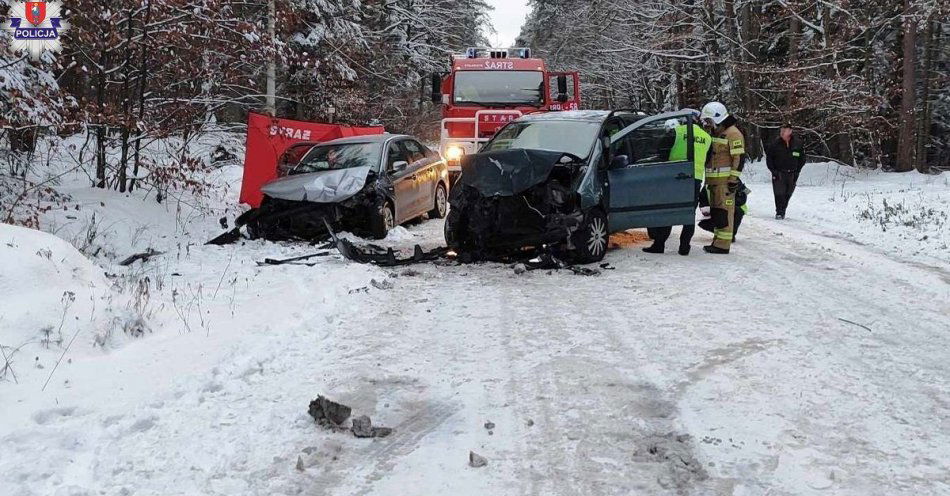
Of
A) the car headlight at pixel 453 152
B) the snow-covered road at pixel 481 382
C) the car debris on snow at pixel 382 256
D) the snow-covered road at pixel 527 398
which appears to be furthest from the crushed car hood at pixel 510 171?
the car headlight at pixel 453 152

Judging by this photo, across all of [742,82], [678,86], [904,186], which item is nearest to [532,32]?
[678,86]

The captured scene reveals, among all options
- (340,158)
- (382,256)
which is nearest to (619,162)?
(382,256)

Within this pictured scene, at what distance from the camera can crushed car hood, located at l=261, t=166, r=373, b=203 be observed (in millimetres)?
9492

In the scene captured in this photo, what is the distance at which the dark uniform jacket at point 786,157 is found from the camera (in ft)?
40.2

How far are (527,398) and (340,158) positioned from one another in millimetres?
7689

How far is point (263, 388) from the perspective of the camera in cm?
428

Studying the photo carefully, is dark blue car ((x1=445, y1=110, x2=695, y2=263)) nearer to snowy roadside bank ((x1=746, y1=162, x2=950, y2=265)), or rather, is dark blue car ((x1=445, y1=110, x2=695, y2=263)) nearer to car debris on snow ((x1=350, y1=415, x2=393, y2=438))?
snowy roadside bank ((x1=746, y1=162, x2=950, y2=265))

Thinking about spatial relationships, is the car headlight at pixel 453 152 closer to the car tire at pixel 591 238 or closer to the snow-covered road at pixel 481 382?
the car tire at pixel 591 238

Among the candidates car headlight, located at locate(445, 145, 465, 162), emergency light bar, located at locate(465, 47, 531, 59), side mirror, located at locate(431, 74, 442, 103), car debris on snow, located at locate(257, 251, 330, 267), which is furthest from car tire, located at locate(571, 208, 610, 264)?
emergency light bar, located at locate(465, 47, 531, 59)

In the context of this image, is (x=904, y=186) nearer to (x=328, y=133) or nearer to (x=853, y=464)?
(x=328, y=133)

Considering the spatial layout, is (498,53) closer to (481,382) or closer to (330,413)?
(481,382)

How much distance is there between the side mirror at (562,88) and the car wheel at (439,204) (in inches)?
141

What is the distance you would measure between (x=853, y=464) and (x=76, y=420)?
152 inches

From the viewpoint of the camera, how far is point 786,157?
12.3 metres
